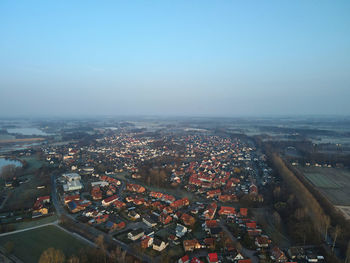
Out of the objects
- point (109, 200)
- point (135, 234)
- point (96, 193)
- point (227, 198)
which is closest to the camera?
point (135, 234)

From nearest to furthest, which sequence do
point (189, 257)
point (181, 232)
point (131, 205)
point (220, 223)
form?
point (189, 257)
point (181, 232)
point (220, 223)
point (131, 205)

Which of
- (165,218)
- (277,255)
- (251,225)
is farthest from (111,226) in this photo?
(277,255)

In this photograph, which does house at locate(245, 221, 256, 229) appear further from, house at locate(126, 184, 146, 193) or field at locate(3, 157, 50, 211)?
field at locate(3, 157, 50, 211)

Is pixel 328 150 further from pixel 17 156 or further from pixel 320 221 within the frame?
pixel 17 156

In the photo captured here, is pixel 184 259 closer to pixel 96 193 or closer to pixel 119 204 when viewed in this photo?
pixel 119 204

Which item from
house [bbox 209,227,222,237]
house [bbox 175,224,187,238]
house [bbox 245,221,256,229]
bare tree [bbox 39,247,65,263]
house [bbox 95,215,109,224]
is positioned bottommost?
house [bbox 95,215,109,224]

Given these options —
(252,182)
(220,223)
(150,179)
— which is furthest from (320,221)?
(150,179)

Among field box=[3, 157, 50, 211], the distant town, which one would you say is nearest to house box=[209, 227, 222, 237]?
the distant town
